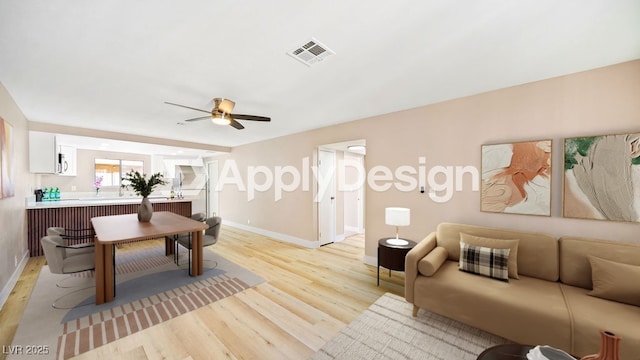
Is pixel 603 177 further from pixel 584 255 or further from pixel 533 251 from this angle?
pixel 533 251

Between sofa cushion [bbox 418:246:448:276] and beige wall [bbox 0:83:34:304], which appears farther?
beige wall [bbox 0:83:34:304]

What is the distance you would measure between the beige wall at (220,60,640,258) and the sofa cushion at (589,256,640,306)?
488 mm

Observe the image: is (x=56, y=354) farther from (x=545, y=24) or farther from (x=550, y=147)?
(x=550, y=147)

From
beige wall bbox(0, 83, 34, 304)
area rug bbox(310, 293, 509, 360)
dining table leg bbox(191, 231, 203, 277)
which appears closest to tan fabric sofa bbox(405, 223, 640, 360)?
area rug bbox(310, 293, 509, 360)

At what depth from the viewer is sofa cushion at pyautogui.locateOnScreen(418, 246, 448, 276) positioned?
2.18 m

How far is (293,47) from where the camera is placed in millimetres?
1803

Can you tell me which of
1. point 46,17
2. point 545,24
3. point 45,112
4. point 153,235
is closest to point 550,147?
point 545,24

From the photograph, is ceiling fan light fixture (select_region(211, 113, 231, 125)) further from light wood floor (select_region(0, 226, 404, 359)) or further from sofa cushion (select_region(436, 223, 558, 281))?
sofa cushion (select_region(436, 223, 558, 281))

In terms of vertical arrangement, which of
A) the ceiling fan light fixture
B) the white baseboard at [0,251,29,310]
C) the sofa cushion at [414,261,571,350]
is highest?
Answer: the ceiling fan light fixture

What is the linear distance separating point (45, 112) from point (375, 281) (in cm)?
572

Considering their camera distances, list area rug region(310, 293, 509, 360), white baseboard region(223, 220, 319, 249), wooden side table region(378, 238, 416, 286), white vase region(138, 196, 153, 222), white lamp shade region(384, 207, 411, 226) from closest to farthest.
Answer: area rug region(310, 293, 509, 360) < wooden side table region(378, 238, 416, 286) < white lamp shade region(384, 207, 411, 226) < white vase region(138, 196, 153, 222) < white baseboard region(223, 220, 319, 249)

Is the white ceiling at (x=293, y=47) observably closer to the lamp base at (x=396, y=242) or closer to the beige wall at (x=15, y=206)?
the beige wall at (x=15, y=206)

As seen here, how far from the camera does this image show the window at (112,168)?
6.23 m

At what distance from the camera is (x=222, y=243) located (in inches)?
196
